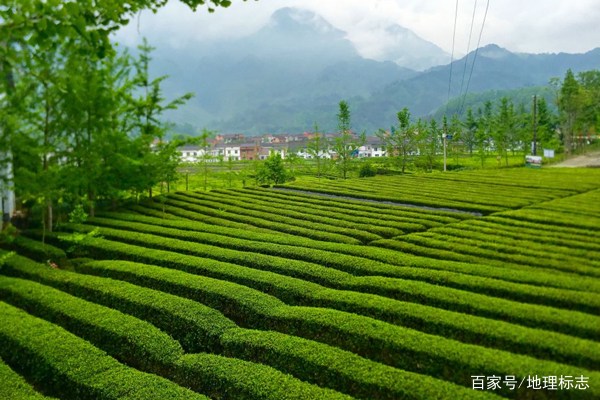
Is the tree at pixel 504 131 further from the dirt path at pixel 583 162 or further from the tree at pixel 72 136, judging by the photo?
the tree at pixel 72 136

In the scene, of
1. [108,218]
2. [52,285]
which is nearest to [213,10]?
[52,285]

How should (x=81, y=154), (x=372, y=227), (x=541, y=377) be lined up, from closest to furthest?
(x=541, y=377), (x=372, y=227), (x=81, y=154)

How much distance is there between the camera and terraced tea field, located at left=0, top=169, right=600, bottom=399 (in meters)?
6.68

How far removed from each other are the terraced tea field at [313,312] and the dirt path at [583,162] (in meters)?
30.0

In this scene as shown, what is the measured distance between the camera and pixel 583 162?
4550cm

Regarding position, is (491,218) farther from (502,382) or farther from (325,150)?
(325,150)

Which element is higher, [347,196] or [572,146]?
[572,146]

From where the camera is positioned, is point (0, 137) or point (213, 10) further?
point (0, 137)

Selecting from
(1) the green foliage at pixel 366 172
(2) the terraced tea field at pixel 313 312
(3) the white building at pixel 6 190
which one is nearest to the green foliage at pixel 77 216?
(2) the terraced tea field at pixel 313 312

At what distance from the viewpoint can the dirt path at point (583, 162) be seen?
42375 mm

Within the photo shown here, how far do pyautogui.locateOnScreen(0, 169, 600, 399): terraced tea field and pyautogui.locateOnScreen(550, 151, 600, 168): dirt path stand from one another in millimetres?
30024

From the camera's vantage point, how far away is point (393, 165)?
52.8m

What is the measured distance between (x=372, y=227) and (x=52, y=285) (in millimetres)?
9983

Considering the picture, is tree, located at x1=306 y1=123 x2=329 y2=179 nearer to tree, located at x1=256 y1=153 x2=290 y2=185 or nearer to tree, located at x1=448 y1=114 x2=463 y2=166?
tree, located at x1=256 y1=153 x2=290 y2=185
